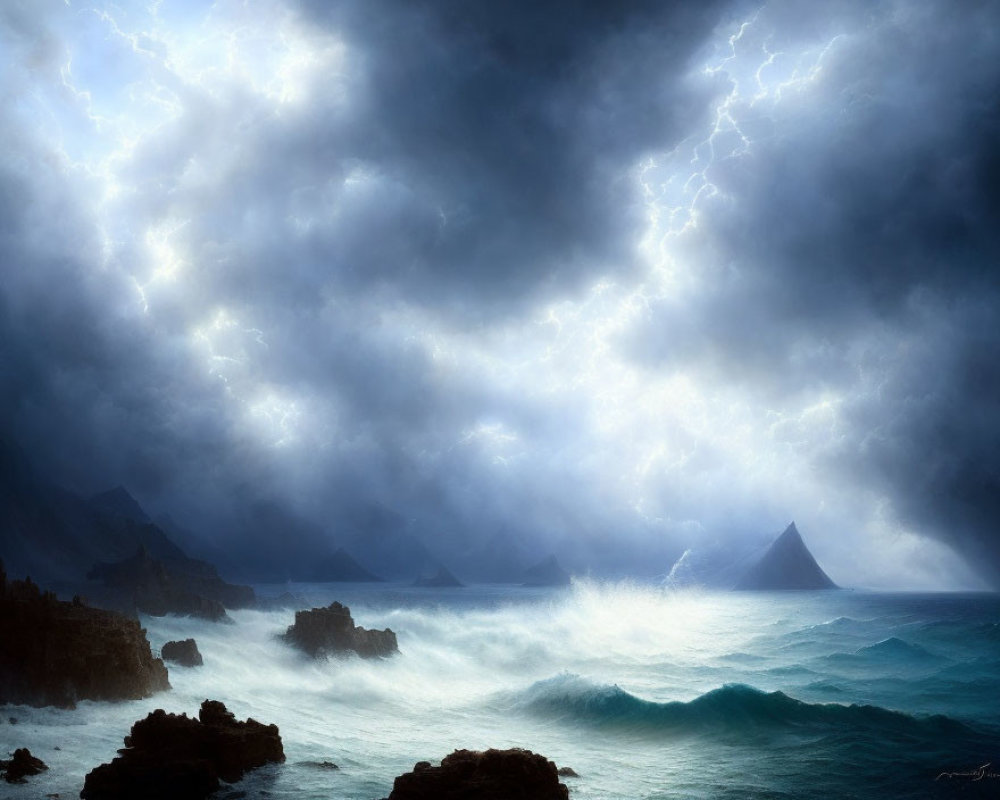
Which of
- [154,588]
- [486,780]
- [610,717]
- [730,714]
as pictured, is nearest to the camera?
[486,780]

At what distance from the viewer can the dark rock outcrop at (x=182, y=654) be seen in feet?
117

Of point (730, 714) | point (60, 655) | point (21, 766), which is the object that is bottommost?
point (730, 714)

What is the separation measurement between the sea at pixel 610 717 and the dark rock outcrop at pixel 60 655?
816 mm

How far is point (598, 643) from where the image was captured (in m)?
61.2

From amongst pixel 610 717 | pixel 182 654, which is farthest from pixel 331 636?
pixel 610 717

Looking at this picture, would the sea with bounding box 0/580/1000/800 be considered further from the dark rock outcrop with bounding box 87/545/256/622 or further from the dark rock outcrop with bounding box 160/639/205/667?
the dark rock outcrop with bounding box 87/545/256/622

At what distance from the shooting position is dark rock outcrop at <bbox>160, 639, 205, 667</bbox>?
1401 inches

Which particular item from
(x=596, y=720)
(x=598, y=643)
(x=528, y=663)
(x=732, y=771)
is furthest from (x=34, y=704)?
(x=598, y=643)

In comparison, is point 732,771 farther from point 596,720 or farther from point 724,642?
point 724,642
